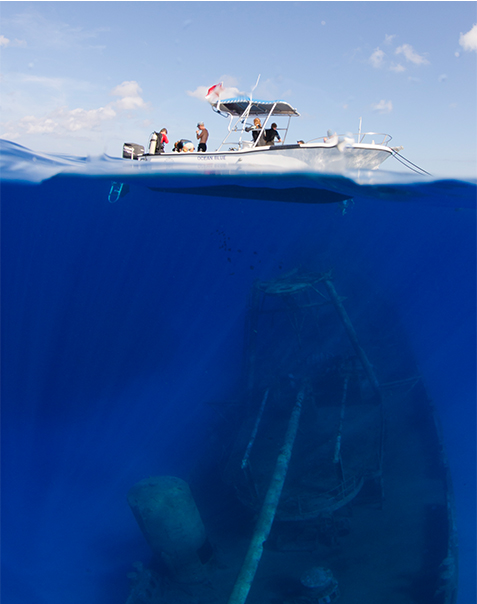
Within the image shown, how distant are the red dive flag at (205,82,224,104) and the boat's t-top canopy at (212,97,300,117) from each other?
17 centimetres

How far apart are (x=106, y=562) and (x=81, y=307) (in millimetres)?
17134

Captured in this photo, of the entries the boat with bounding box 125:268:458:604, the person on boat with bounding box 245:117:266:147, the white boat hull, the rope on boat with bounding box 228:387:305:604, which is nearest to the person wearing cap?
the white boat hull

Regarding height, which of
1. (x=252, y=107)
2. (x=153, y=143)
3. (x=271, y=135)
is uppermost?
(x=252, y=107)

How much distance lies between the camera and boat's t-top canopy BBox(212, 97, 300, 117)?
42.8ft

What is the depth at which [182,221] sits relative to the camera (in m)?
26.9

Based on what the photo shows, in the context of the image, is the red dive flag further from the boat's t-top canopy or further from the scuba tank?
the scuba tank

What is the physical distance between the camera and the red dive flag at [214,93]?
12.8 meters

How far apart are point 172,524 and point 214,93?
13072mm

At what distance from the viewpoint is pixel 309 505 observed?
700cm

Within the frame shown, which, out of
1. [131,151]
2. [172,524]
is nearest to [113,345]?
[131,151]

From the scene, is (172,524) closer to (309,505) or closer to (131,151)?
(309,505)

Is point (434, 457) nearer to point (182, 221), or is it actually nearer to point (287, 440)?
point (287, 440)

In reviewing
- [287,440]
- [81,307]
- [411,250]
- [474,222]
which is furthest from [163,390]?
[411,250]

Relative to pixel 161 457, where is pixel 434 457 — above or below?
above
